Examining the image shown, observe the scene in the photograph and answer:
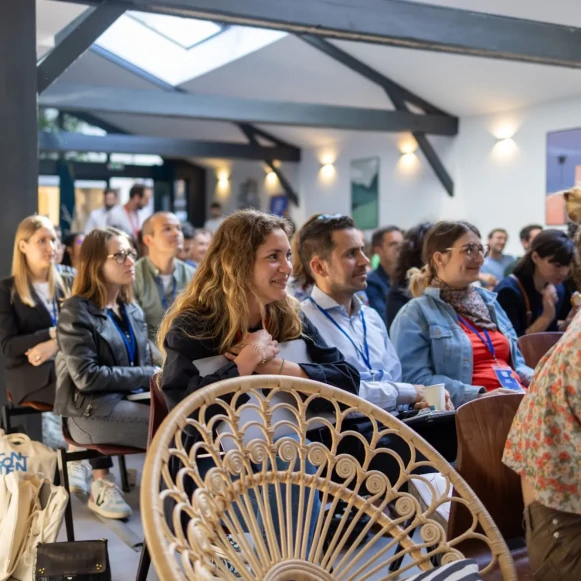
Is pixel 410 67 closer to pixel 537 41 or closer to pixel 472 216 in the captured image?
pixel 472 216

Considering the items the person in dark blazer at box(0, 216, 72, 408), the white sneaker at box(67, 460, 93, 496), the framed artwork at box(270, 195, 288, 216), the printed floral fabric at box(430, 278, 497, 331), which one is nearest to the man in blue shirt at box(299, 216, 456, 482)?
the printed floral fabric at box(430, 278, 497, 331)

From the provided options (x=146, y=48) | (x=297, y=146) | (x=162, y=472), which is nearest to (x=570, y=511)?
(x=162, y=472)

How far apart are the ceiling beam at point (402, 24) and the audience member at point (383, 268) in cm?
127

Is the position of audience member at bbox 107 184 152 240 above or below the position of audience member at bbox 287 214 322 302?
above

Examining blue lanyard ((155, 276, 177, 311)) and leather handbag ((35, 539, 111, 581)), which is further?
blue lanyard ((155, 276, 177, 311))

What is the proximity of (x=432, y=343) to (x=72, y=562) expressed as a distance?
150 cm

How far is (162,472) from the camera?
1.22 meters

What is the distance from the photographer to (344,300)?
291 cm

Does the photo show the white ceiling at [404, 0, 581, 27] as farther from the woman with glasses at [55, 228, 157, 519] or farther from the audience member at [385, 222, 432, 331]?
the woman with glasses at [55, 228, 157, 519]

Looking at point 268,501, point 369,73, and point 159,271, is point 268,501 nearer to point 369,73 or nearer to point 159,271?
point 159,271

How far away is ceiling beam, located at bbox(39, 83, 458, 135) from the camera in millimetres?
9297

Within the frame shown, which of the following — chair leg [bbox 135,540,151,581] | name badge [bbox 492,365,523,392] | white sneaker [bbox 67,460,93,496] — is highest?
name badge [bbox 492,365,523,392]

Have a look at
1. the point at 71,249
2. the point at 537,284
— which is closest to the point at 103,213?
the point at 71,249

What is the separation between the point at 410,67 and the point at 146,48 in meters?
4.57
